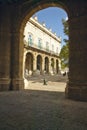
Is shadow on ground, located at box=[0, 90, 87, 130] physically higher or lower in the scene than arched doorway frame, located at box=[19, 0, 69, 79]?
lower

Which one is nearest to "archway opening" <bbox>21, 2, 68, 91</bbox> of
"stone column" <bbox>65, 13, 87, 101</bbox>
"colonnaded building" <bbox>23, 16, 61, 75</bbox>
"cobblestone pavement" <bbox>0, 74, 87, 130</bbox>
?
"colonnaded building" <bbox>23, 16, 61, 75</bbox>

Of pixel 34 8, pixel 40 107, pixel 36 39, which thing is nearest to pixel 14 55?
pixel 34 8

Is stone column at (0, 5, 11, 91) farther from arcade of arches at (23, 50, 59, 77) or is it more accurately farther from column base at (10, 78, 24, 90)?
arcade of arches at (23, 50, 59, 77)

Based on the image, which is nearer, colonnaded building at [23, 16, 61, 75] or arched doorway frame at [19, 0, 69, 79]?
arched doorway frame at [19, 0, 69, 79]

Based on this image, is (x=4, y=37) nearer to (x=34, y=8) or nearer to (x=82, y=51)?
(x=34, y=8)

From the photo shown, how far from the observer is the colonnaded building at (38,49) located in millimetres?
35406

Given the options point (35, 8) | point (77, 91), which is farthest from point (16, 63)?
point (77, 91)

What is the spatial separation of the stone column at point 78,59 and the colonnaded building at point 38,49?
22.0 m

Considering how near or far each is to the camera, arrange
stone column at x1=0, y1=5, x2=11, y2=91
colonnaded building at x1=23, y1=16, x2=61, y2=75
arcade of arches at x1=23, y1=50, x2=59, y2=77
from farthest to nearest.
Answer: arcade of arches at x1=23, y1=50, x2=59, y2=77
colonnaded building at x1=23, y1=16, x2=61, y2=75
stone column at x1=0, y1=5, x2=11, y2=91

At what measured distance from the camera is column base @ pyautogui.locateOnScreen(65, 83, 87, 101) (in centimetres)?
884

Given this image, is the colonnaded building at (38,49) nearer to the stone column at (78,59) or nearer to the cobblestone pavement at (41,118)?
the stone column at (78,59)

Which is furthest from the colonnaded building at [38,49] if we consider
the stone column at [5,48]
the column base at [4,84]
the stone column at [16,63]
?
the column base at [4,84]

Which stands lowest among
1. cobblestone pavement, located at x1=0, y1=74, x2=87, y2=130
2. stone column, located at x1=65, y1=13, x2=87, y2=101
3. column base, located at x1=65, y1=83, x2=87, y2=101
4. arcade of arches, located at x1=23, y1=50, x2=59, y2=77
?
cobblestone pavement, located at x1=0, y1=74, x2=87, y2=130

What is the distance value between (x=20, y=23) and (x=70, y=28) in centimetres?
338
